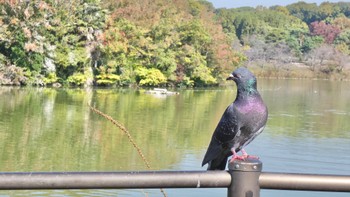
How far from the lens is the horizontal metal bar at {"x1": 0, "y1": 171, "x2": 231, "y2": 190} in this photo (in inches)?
46.1

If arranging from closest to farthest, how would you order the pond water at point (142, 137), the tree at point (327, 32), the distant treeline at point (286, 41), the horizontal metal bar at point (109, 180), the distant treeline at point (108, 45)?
the horizontal metal bar at point (109, 180), the pond water at point (142, 137), the distant treeline at point (108, 45), the distant treeline at point (286, 41), the tree at point (327, 32)

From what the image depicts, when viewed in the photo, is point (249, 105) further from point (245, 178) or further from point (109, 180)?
point (109, 180)

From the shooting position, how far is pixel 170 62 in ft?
97.6

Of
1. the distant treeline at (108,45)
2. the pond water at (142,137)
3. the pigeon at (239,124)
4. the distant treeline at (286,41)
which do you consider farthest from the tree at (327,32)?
the pigeon at (239,124)

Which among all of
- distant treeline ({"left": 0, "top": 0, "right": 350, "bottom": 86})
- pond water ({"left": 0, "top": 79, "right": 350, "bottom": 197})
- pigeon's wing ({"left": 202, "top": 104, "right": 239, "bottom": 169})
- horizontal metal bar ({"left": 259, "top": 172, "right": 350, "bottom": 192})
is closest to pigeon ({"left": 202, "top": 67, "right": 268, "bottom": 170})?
pigeon's wing ({"left": 202, "top": 104, "right": 239, "bottom": 169})

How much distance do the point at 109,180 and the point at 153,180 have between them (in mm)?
93

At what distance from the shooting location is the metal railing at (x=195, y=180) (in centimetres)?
119

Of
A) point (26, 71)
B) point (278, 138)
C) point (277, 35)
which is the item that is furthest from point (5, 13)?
point (277, 35)

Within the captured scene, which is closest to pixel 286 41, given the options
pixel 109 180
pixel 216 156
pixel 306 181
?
pixel 216 156

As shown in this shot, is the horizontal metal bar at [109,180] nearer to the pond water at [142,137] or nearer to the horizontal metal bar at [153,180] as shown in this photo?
Result: the horizontal metal bar at [153,180]

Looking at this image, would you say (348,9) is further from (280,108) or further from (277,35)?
(280,108)

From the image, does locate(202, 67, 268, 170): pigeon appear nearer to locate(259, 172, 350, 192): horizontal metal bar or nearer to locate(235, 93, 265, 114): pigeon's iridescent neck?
locate(235, 93, 265, 114): pigeon's iridescent neck

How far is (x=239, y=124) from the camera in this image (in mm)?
1695

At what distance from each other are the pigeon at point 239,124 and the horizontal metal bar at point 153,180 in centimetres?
40
